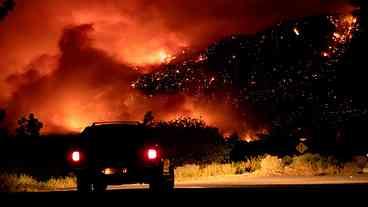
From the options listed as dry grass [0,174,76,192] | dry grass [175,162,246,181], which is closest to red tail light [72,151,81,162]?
dry grass [0,174,76,192]

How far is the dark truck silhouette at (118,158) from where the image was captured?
770 inches

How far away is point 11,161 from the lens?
4084 centimetres

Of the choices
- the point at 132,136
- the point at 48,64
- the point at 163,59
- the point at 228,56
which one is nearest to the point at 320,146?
the point at 132,136

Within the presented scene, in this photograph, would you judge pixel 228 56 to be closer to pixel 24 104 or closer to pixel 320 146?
pixel 24 104

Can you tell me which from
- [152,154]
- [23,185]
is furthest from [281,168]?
[152,154]

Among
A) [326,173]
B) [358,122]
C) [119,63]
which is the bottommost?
→ [326,173]

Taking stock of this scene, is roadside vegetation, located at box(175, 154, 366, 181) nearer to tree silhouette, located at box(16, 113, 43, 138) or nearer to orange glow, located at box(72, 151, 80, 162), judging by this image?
orange glow, located at box(72, 151, 80, 162)

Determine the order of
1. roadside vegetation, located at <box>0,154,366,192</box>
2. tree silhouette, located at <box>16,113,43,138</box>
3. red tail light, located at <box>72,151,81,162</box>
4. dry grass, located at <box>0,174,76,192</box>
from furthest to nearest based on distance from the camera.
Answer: tree silhouette, located at <box>16,113,43,138</box> → roadside vegetation, located at <box>0,154,366,192</box> → dry grass, located at <box>0,174,76,192</box> → red tail light, located at <box>72,151,81,162</box>

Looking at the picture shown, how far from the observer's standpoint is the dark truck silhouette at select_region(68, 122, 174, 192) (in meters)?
19.5

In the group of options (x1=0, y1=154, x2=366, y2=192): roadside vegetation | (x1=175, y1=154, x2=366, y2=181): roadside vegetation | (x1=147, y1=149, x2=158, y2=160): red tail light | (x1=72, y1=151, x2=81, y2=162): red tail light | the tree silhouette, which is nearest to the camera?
(x1=147, y1=149, x2=158, y2=160): red tail light

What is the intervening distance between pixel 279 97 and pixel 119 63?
636 inches

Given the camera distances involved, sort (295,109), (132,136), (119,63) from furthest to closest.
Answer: (119,63)
(295,109)
(132,136)

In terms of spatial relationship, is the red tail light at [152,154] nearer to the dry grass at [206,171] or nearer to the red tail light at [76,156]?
the red tail light at [76,156]

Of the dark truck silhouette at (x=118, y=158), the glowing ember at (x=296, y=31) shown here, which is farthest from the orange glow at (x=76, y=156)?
the glowing ember at (x=296, y=31)
